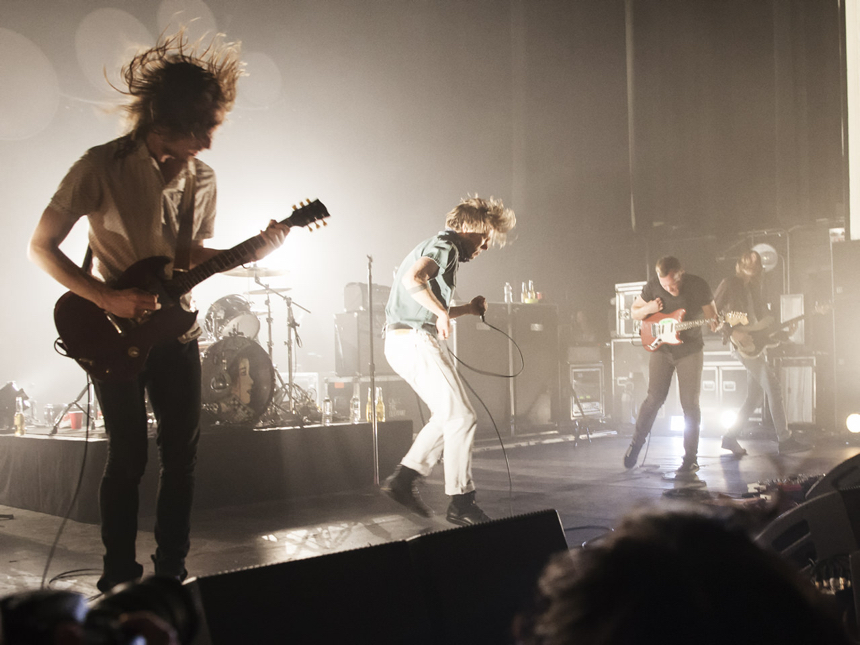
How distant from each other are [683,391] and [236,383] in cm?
356

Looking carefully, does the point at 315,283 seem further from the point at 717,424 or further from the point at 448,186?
the point at 717,424

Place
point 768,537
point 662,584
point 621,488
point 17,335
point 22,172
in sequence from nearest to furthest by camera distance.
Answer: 1. point 662,584
2. point 768,537
3. point 621,488
4. point 22,172
5. point 17,335

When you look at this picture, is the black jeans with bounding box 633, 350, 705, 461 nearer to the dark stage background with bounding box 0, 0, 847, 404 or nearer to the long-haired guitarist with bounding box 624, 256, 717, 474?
the long-haired guitarist with bounding box 624, 256, 717, 474

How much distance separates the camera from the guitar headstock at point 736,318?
7527mm

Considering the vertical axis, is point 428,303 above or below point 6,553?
above

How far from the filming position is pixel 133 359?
2422 millimetres

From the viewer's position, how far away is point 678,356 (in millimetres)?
5910

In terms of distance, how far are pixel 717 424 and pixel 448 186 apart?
17.0ft

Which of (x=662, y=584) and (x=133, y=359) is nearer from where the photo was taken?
(x=662, y=584)

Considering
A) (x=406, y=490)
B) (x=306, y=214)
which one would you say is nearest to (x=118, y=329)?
(x=306, y=214)

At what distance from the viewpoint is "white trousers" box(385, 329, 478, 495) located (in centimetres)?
388

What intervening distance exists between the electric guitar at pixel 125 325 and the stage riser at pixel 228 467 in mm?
2429

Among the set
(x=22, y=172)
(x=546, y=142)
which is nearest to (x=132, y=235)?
(x=22, y=172)

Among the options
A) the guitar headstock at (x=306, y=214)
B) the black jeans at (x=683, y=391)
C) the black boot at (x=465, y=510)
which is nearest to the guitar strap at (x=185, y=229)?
the guitar headstock at (x=306, y=214)
